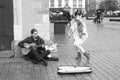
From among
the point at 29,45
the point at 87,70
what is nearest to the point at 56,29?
the point at 29,45

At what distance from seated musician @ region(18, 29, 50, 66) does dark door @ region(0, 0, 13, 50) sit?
3.79ft

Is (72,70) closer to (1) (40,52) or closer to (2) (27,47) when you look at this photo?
(1) (40,52)

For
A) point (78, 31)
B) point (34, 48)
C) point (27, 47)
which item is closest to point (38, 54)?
point (34, 48)

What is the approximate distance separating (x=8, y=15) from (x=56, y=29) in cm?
1029

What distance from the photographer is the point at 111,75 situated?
24.0 ft

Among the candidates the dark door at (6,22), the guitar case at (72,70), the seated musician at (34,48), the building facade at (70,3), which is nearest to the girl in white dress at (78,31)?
the seated musician at (34,48)

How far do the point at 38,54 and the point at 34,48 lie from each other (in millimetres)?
218

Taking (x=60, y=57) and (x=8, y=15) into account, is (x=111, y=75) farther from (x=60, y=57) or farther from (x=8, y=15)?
(x=8, y=15)

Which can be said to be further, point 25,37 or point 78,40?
point 25,37

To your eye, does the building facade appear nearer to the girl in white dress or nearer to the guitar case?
the girl in white dress

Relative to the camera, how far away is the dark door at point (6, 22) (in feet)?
32.8

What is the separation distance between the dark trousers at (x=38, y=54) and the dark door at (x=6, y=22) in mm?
1352

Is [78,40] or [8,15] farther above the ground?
[8,15]

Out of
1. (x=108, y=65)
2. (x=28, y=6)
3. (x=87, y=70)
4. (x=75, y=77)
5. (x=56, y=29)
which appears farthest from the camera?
(x=56, y=29)
